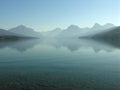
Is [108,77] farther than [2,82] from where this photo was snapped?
Yes

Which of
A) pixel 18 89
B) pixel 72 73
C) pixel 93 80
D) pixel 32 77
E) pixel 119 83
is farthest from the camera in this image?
pixel 72 73

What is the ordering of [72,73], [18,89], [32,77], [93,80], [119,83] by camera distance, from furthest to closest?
[72,73] < [32,77] < [93,80] < [119,83] < [18,89]

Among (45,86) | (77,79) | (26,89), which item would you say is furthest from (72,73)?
(26,89)

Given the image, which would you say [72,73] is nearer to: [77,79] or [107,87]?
[77,79]

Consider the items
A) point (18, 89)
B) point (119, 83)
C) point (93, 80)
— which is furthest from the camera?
point (93, 80)

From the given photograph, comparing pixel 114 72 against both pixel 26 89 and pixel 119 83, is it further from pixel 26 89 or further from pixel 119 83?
pixel 26 89

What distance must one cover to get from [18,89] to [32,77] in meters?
8.35

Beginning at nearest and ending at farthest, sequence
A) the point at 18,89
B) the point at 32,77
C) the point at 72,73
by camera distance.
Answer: the point at 18,89
the point at 32,77
the point at 72,73

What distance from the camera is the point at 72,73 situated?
43.1 m

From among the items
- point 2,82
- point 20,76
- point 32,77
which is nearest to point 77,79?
point 32,77

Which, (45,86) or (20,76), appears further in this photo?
(20,76)

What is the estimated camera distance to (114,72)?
43750 mm

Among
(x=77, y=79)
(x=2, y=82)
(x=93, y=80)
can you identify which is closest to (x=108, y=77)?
(x=93, y=80)

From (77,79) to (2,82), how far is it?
590 inches
